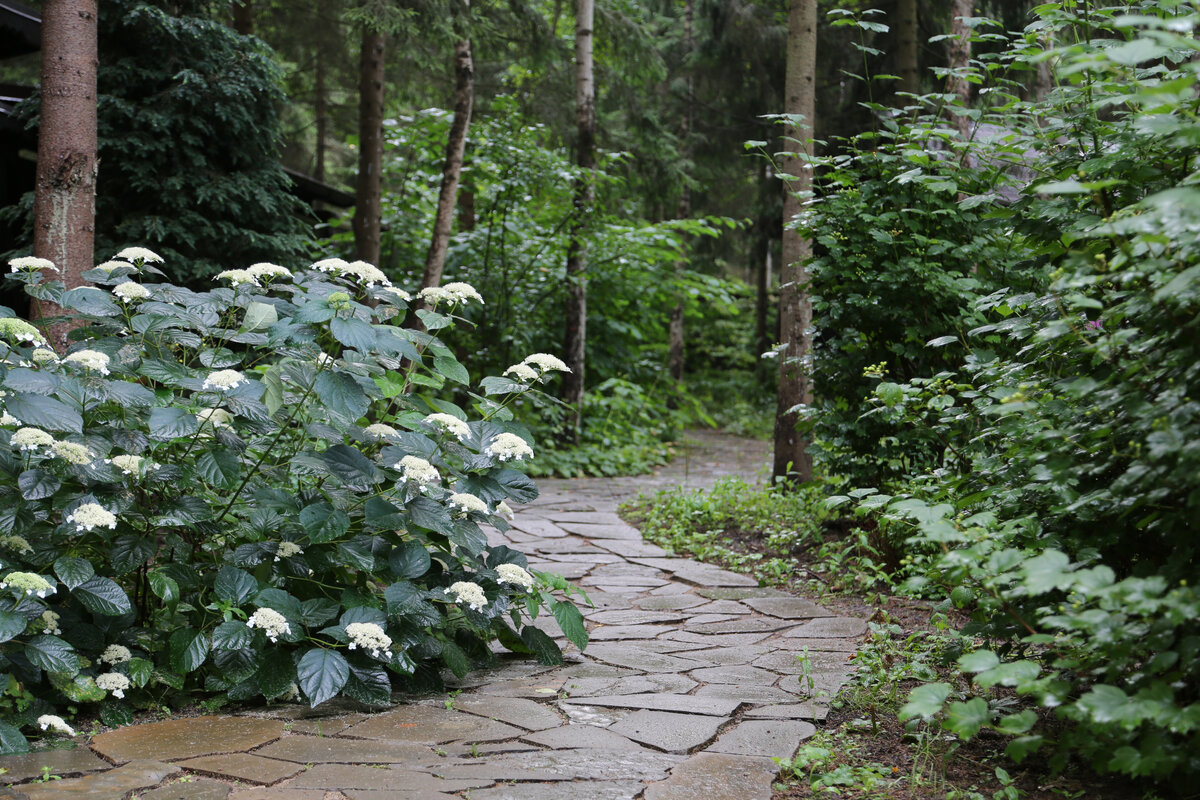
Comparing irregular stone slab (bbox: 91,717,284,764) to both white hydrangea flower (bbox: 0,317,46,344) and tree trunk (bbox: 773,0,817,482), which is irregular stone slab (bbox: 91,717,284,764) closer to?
white hydrangea flower (bbox: 0,317,46,344)

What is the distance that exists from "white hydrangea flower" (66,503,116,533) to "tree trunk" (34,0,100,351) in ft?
7.13

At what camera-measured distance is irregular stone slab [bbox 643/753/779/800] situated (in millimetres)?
2330

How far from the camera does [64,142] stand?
4488 mm

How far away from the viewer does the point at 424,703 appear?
3.12 m

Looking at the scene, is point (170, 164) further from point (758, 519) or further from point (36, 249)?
point (758, 519)

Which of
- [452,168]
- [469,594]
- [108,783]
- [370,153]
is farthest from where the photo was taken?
[370,153]

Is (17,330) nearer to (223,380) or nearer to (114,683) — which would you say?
(223,380)

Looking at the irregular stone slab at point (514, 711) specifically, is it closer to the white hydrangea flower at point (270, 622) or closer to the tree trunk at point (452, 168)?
the white hydrangea flower at point (270, 622)

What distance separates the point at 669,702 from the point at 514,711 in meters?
0.55

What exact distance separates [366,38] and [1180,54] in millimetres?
7453

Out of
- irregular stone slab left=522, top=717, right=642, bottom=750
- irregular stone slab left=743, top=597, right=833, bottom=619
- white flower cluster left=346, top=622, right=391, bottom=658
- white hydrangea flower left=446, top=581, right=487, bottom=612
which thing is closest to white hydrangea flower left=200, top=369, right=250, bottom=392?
white flower cluster left=346, top=622, right=391, bottom=658

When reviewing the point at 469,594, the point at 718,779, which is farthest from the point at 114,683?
the point at 718,779

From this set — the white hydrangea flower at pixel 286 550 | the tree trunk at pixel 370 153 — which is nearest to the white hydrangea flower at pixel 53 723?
the white hydrangea flower at pixel 286 550

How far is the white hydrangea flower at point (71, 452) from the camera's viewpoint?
105 inches
